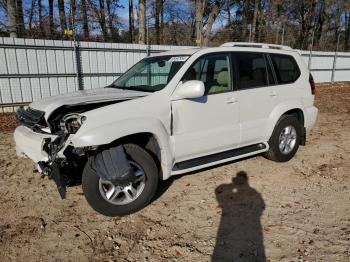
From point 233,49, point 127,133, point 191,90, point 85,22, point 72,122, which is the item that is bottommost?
point 127,133

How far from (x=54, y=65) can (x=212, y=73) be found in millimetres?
7369

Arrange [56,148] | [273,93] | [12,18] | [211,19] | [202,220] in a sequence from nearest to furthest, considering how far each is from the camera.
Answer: [56,148] < [202,220] < [273,93] < [12,18] < [211,19]

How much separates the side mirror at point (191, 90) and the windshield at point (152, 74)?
0.79 ft

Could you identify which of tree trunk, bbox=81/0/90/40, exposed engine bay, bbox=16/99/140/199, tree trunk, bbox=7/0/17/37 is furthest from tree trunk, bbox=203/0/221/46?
exposed engine bay, bbox=16/99/140/199

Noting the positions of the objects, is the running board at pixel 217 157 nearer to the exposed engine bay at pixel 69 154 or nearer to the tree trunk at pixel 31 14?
the exposed engine bay at pixel 69 154

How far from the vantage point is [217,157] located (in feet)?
14.1

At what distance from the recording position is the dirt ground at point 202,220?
9.70 feet

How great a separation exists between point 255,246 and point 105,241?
1489 mm

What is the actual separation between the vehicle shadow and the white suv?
1.51ft

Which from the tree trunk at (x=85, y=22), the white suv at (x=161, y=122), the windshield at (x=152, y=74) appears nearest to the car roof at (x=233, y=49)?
the white suv at (x=161, y=122)

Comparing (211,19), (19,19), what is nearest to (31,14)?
(19,19)

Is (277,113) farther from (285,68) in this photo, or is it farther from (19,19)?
(19,19)

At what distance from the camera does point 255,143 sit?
4.84 meters

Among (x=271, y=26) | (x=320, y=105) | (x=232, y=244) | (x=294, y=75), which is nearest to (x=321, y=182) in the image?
(x=294, y=75)
